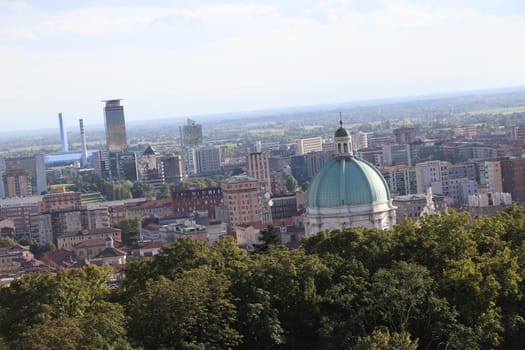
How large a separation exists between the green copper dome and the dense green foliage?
48.4 feet

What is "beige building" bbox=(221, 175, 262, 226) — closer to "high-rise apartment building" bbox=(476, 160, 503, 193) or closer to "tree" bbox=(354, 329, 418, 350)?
"high-rise apartment building" bbox=(476, 160, 503, 193)

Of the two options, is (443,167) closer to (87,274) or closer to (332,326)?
(87,274)

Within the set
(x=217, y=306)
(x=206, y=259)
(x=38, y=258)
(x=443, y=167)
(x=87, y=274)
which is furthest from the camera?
(x=443, y=167)

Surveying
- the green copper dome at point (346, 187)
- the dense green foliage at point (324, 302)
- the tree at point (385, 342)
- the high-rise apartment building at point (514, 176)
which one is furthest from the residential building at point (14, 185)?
the tree at point (385, 342)

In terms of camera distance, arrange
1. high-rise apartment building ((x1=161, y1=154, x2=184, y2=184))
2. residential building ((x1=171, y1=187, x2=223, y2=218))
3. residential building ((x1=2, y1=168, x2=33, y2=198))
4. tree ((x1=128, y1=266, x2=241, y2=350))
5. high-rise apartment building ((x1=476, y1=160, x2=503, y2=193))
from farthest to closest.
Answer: residential building ((x1=2, y1=168, x2=33, y2=198)), high-rise apartment building ((x1=161, y1=154, x2=184, y2=184)), residential building ((x1=171, y1=187, x2=223, y2=218)), high-rise apartment building ((x1=476, y1=160, x2=503, y2=193)), tree ((x1=128, y1=266, x2=241, y2=350))

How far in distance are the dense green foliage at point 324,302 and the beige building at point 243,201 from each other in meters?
68.7

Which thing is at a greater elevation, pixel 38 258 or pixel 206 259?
pixel 206 259

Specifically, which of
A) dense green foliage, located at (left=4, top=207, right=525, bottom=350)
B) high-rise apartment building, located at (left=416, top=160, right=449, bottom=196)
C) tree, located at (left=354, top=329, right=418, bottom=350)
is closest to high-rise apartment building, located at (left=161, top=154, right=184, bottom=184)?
high-rise apartment building, located at (left=416, top=160, right=449, bottom=196)

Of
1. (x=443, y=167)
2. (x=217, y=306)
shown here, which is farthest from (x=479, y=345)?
(x=443, y=167)

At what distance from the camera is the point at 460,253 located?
151 feet

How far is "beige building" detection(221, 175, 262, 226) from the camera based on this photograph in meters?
118

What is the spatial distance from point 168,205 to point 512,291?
103045 mm

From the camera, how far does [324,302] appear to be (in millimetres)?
43250

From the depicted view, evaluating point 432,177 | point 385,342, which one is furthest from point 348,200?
point 432,177
